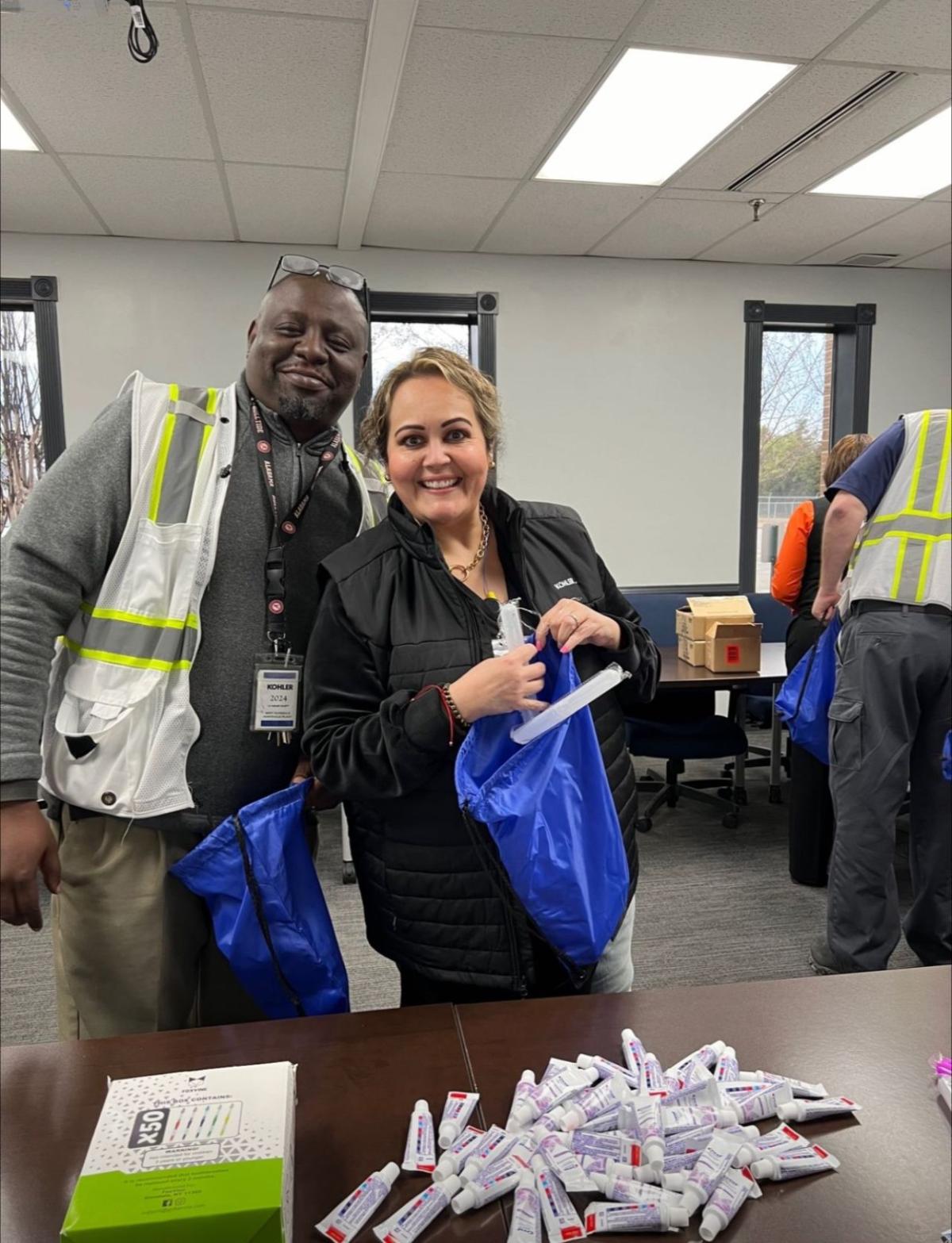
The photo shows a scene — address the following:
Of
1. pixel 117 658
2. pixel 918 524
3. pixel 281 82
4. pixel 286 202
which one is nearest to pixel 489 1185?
pixel 117 658

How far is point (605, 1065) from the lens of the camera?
2.96ft

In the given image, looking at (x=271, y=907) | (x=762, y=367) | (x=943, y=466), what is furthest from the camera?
(x=762, y=367)

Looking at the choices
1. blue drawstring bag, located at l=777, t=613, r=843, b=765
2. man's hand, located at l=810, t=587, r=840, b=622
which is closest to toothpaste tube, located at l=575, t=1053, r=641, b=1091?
blue drawstring bag, located at l=777, t=613, r=843, b=765

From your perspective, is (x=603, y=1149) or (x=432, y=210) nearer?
(x=603, y=1149)

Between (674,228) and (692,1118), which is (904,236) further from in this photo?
(692,1118)

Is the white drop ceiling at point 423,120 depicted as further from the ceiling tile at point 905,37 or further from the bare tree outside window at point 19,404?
the bare tree outside window at point 19,404

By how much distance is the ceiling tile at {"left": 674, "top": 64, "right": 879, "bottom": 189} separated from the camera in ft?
9.70

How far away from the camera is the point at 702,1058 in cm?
91

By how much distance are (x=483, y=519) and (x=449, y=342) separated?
4177mm

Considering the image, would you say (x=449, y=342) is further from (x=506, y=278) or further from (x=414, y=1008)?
(x=414, y=1008)

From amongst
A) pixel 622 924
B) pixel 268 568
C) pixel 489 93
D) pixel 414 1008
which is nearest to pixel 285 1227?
pixel 414 1008

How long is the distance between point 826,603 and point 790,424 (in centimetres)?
337

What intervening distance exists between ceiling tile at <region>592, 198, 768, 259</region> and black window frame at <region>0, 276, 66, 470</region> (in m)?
3.11

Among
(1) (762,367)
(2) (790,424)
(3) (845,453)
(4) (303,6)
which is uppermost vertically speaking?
(4) (303,6)
